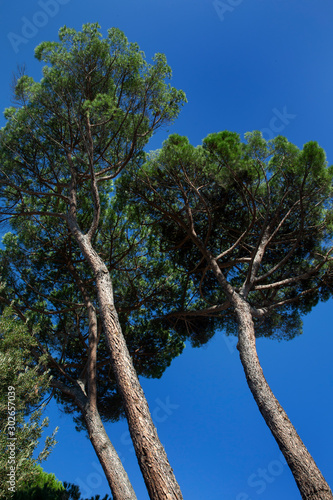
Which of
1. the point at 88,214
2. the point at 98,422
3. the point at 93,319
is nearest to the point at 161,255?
the point at 88,214

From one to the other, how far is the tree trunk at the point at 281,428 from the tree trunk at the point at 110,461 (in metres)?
2.10

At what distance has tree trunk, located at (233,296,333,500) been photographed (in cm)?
435

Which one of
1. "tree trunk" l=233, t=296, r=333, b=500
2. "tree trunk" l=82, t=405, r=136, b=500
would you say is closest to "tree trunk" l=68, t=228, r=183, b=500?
"tree trunk" l=82, t=405, r=136, b=500

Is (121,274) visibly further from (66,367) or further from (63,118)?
(63,118)

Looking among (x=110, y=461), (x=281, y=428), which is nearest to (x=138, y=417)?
(x=110, y=461)

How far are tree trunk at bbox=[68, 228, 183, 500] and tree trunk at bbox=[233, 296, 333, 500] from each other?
179 centimetres

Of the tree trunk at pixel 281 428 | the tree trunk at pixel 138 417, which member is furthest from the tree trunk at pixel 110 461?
the tree trunk at pixel 281 428

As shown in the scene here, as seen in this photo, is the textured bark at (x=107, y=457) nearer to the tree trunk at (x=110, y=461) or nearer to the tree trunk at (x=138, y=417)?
the tree trunk at (x=110, y=461)

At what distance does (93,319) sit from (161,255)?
3064 millimetres

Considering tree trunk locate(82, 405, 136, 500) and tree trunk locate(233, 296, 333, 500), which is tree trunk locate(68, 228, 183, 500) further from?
tree trunk locate(233, 296, 333, 500)

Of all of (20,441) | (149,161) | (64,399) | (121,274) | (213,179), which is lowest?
(20,441)

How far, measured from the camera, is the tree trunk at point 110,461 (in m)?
4.60

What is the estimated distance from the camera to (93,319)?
7.15 m

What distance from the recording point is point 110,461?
4980mm
